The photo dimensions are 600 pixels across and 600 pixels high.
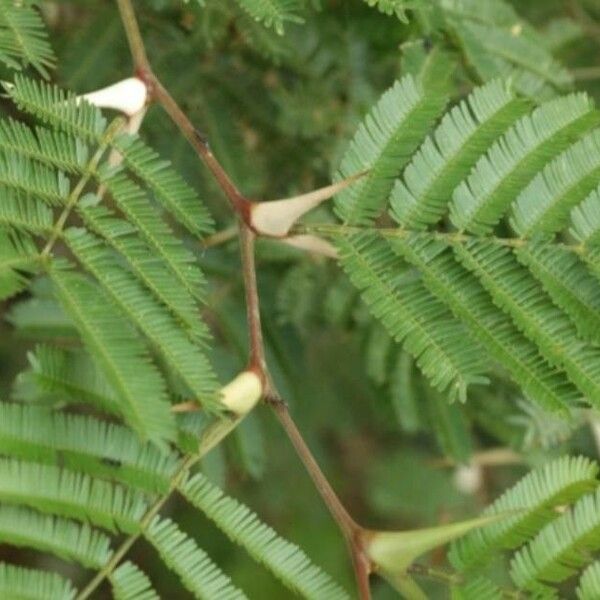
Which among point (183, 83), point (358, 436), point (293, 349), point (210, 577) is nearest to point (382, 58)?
point (183, 83)

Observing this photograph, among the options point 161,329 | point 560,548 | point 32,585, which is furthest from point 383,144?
point 32,585

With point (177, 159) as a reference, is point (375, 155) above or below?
below

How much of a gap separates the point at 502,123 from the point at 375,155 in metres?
0.12

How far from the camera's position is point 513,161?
1.16 metres

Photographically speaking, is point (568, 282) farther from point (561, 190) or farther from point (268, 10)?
→ point (268, 10)

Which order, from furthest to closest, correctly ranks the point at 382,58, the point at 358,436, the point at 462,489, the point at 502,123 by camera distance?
the point at 358,436
the point at 462,489
the point at 382,58
the point at 502,123

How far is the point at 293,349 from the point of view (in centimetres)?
176

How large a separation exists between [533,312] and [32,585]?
48 cm

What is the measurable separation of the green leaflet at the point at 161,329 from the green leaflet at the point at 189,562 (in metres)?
0.13

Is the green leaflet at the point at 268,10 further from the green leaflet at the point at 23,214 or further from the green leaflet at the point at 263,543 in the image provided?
the green leaflet at the point at 263,543

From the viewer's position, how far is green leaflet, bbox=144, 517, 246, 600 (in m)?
1.08

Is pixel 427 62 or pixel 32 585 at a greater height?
pixel 427 62

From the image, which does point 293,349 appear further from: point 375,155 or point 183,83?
point 375,155

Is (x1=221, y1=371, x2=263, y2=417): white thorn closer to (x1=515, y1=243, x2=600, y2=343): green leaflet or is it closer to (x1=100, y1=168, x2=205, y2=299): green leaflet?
(x1=100, y1=168, x2=205, y2=299): green leaflet
